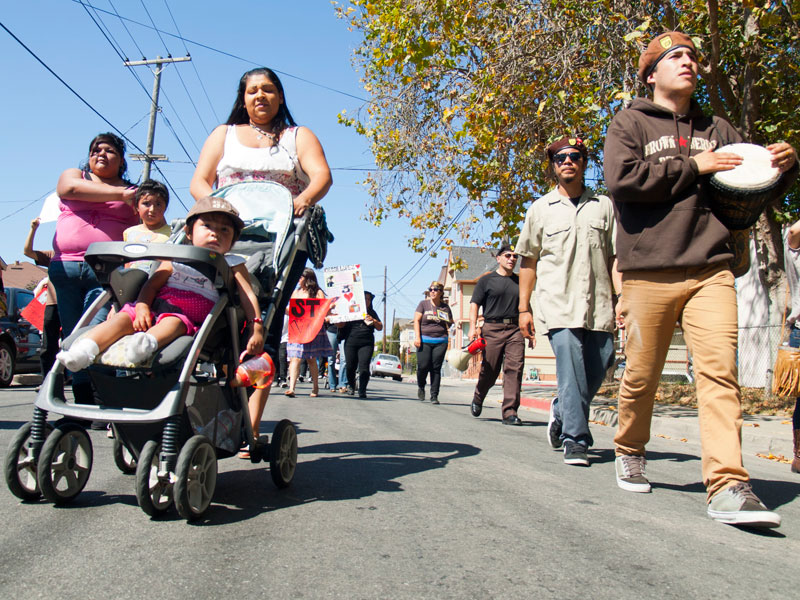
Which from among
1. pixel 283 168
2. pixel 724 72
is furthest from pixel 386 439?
pixel 724 72

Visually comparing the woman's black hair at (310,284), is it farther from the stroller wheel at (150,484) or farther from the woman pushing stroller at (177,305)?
the stroller wheel at (150,484)

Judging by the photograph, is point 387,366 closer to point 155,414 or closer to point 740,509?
point 740,509

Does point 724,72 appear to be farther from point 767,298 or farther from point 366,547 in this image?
point 366,547

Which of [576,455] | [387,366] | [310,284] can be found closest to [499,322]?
[576,455]

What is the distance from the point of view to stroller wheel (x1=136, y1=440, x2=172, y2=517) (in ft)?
8.30

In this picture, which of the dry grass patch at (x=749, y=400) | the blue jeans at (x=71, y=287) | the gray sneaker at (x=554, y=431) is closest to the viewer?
the blue jeans at (x=71, y=287)

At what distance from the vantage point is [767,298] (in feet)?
40.1

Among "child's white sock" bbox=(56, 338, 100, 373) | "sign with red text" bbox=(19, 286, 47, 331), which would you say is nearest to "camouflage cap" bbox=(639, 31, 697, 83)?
"child's white sock" bbox=(56, 338, 100, 373)

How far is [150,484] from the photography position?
258 centimetres

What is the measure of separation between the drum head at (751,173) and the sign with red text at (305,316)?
7.37 m

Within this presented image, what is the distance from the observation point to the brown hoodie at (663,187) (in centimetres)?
332

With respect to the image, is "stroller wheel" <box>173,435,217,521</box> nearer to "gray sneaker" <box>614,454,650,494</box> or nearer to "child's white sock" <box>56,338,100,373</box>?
"child's white sock" <box>56,338,100,373</box>

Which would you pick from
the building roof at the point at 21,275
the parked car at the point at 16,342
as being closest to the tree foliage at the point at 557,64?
the parked car at the point at 16,342

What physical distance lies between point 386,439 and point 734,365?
116 inches
